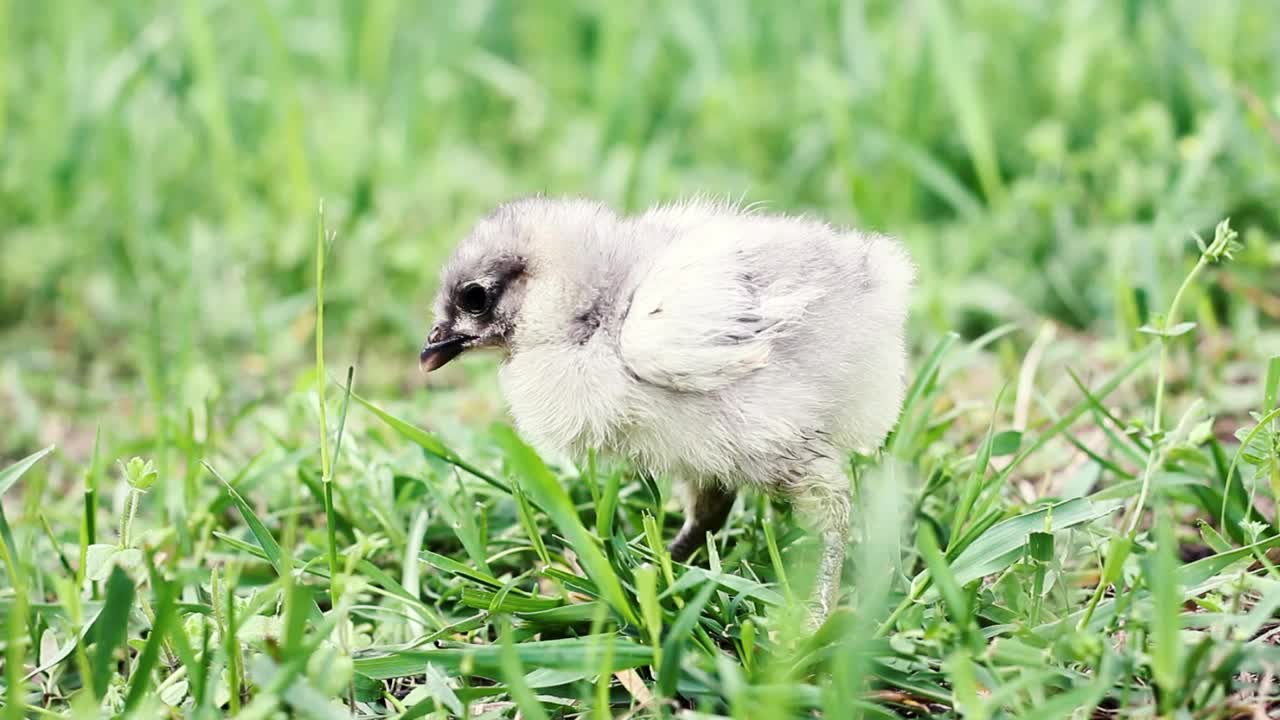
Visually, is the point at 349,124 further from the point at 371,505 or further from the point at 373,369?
the point at 371,505

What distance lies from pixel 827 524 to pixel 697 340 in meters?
0.51

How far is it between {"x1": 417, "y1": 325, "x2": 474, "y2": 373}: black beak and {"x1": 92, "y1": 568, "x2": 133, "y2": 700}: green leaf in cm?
84

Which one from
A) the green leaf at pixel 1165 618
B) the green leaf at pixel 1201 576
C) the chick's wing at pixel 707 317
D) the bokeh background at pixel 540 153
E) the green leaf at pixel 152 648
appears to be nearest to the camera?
the green leaf at pixel 1165 618

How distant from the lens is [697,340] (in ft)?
7.61

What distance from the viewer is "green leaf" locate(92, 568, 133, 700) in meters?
2.01

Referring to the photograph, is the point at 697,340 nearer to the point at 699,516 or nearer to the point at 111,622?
the point at 699,516

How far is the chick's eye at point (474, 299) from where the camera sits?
103 inches

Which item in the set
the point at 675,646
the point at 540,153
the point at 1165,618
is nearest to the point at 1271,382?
the point at 1165,618

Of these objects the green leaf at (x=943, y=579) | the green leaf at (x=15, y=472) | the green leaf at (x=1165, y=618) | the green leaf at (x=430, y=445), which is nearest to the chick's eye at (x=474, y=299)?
the green leaf at (x=430, y=445)

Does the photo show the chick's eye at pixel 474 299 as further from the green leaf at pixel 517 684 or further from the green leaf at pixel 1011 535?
the green leaf at pixel 1011 535

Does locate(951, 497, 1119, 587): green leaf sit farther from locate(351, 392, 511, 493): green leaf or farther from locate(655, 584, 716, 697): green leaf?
locate(351, 392, 511, 493): green leaf

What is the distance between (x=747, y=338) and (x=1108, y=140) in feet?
9.29

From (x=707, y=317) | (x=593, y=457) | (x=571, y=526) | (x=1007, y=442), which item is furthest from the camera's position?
(x=1007, y=442)

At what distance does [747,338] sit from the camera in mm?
2383
